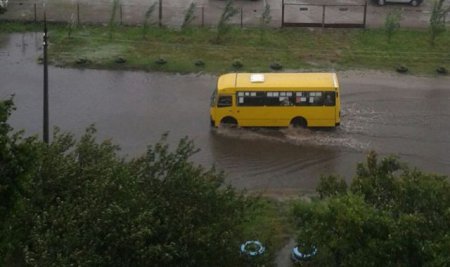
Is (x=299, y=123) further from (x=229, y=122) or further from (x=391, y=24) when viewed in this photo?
(x=391, y=24)

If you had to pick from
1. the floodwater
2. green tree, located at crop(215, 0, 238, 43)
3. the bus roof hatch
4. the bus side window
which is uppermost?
green tree, located at crop(215, 0, 238, 43)

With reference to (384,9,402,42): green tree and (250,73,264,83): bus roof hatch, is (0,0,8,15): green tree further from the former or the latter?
(384,9,402,42): green tree

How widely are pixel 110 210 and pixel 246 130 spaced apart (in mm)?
12823

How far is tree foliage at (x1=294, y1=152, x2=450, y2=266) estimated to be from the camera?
12797 millimetres

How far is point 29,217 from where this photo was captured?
1378 centimetres

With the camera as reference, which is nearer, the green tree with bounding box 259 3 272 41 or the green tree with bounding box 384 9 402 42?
the green tree with bounding box 384 9 402 42

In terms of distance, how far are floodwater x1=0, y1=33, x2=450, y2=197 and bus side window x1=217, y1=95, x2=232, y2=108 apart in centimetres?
90

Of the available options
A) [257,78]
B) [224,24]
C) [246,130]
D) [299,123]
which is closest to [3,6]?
Answer: [224,24]

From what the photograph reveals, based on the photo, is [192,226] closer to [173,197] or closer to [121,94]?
[173,197]

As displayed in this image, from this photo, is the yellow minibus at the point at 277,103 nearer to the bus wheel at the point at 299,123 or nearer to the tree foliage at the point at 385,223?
the bus wheel at the point at 299,123

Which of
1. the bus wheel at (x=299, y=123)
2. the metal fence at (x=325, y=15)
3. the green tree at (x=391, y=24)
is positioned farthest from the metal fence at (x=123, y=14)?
the bus wheel at (x=299, y=123)

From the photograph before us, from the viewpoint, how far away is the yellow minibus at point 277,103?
25.1 meters

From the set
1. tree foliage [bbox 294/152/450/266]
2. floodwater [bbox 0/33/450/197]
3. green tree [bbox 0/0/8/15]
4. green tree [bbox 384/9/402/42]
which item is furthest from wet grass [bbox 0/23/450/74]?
tree foliage [bbox 294/152/450/266]

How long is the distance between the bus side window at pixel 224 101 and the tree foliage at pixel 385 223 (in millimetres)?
11005
